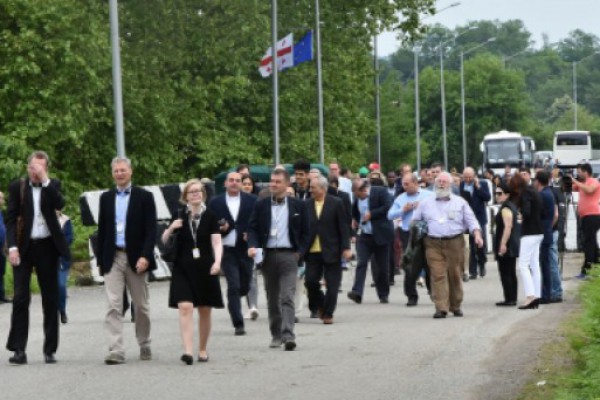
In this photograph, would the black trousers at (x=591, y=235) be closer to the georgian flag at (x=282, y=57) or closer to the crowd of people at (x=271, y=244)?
the crowd of people at (x=271, y=244)

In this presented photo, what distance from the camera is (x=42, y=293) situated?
15836 mm

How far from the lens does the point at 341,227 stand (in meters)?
19.6

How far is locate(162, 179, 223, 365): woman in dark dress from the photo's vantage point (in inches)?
619

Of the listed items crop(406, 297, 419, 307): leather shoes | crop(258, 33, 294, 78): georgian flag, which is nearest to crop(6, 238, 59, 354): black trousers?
crop(406, 297, 419, 307): leather shoes

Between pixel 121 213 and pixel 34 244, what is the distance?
2.53 ft

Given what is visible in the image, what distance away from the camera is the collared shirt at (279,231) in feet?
56.4

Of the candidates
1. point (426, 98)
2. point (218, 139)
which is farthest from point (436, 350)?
point (426, 98)

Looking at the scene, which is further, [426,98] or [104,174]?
[426,98]

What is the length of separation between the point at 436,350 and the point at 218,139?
38.0 m

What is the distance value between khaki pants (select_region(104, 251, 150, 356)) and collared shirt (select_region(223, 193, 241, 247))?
3046 mm

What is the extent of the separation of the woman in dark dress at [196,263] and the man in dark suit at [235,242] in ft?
8.47

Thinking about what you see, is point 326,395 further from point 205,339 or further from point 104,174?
point 104,174

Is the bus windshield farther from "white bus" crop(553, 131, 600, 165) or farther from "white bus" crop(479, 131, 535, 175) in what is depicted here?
"white bus" crop(553, 131, 600, 165)

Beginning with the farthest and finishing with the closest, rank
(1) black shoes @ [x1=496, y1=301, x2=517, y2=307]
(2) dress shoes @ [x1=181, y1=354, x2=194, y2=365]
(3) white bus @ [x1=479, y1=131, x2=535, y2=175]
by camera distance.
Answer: (3) white bus @ [x1=479, y1=131, x2=535, y2=175]
(1) black shoes @ [x1=496, y1=301, x2=517, y2=307]
(2) dress shoes @ [x1=181, y1=354, x2=194, y2=365]
